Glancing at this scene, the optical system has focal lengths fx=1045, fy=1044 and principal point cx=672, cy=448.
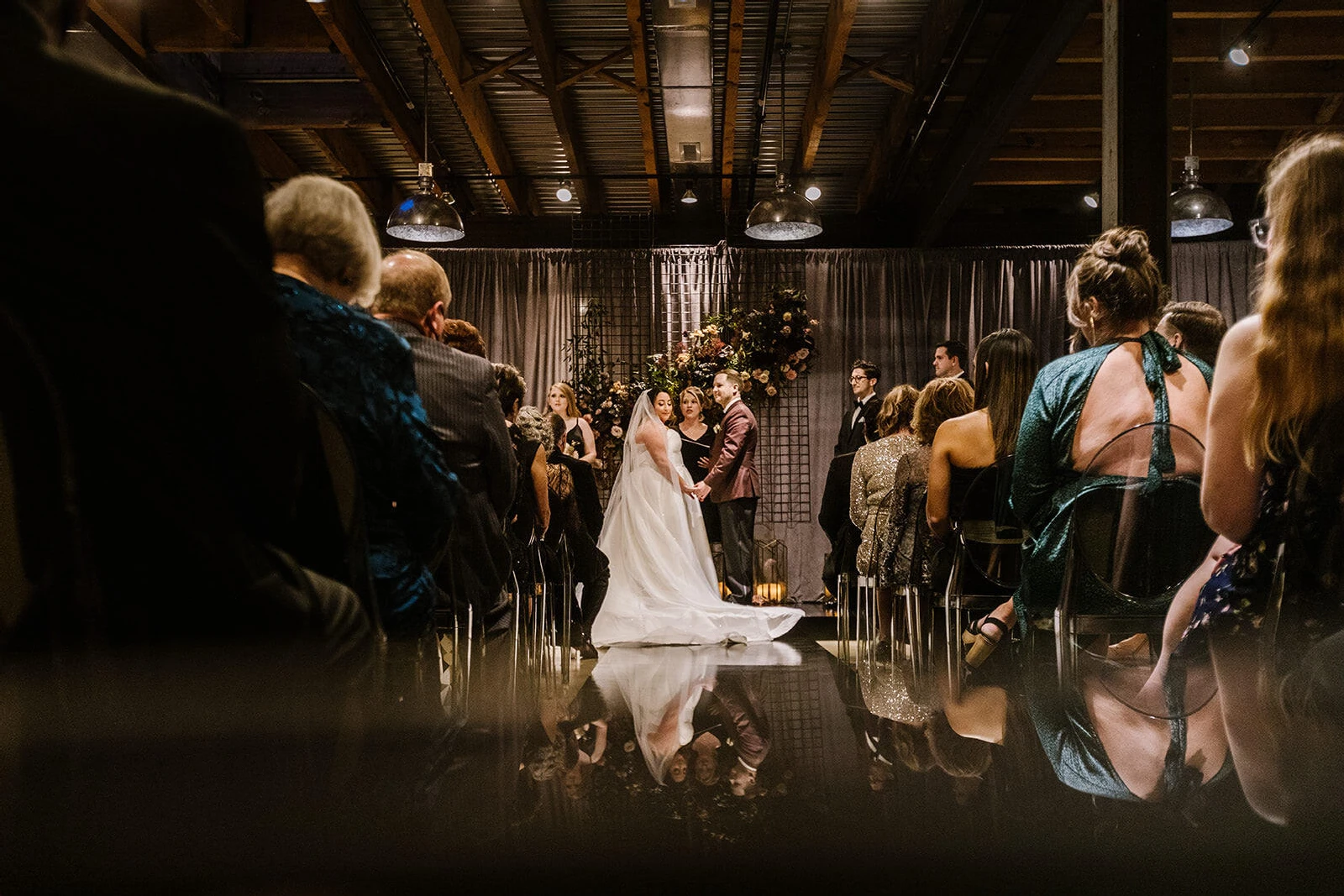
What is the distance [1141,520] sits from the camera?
189 centimetres

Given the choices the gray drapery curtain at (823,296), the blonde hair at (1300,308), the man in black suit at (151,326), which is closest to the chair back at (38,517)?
the man in black suit at (151,326)

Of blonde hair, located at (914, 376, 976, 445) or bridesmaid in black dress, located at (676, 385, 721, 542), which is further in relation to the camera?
bridesmaid in black dress, located at (676, 385, 721, 542)

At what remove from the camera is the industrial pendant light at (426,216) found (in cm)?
620

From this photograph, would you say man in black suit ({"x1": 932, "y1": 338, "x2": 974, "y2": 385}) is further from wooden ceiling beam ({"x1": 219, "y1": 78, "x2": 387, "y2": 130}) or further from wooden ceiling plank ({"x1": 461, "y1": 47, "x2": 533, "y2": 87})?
wooden ceiling beam ({"x1": 219, "y1": 78, "x2": 387, "y2": 130})

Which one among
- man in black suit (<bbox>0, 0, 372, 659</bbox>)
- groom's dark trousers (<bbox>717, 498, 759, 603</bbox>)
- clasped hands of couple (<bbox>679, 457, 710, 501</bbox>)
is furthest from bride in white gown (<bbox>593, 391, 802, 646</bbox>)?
man in black suit (<bbox>0, 0, 372, 659</bbox>)

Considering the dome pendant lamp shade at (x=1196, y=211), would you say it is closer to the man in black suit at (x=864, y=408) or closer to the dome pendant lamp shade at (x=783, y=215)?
the man in black suit at (x=864, y=408)

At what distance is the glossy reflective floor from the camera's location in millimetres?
1160

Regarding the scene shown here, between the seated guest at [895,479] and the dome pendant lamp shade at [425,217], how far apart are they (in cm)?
310

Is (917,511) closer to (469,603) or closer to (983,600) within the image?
(983,600)

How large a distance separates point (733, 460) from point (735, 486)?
18 centimetres

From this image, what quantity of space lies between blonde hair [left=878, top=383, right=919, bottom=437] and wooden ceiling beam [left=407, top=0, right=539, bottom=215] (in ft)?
10.0

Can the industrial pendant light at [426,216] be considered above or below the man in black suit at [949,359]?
above

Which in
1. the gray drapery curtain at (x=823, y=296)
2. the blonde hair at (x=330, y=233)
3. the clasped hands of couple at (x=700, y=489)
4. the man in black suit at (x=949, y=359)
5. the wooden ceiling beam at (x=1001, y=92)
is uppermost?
the wooden ceiling beam at (x=1001, y=92)

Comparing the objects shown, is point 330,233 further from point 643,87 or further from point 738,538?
point 738,538
